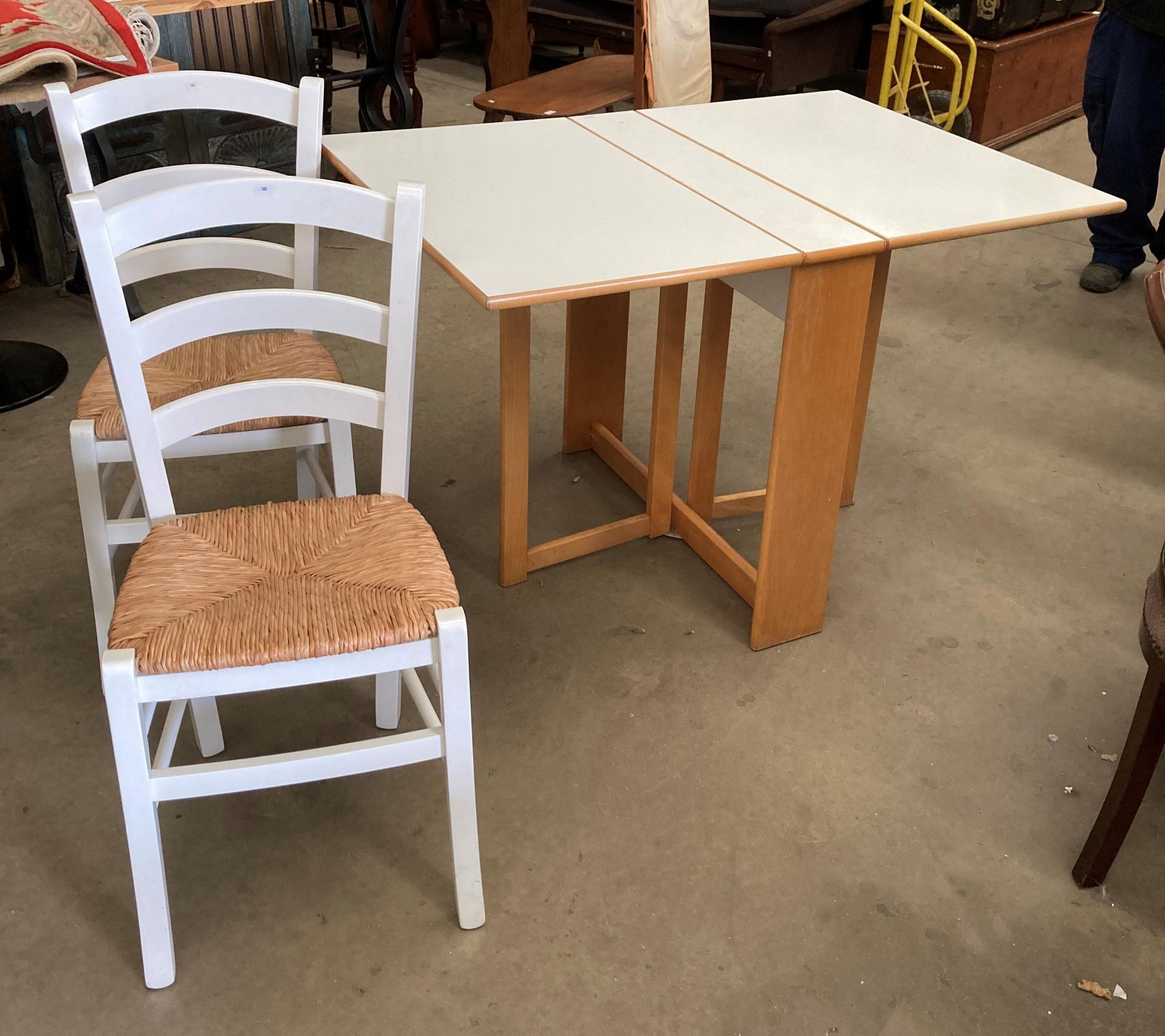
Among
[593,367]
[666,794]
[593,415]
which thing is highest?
[593,367]

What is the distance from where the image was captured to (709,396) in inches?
89.5

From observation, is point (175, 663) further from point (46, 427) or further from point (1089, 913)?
point (46, 427)

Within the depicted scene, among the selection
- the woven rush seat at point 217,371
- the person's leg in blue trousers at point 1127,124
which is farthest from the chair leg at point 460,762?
the person's leg in blue trousers at point 1127,124

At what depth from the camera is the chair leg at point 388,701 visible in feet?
5.93

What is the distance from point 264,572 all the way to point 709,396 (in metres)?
1.10

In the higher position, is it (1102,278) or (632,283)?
(632,283)

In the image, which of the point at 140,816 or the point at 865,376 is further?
the point at 865,376

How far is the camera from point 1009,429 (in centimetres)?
281

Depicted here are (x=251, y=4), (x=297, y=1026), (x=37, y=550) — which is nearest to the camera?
(x=297, y=1026)

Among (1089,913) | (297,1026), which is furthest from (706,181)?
(297,1026)

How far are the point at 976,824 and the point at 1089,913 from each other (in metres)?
0.20

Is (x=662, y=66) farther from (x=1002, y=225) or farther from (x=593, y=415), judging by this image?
(x=1002, y=225)

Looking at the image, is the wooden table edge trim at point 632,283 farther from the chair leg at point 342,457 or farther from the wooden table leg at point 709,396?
the wooden table leg at point 709,396

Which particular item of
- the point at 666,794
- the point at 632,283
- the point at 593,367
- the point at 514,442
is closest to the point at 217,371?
the point at 514,442
